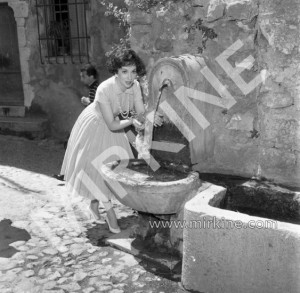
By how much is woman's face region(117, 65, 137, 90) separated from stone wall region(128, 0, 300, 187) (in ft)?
1.67

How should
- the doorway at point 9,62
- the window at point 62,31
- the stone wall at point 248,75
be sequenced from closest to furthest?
the stone wall at point 248,75, the window at point 62,31, the doorway at point 9,62

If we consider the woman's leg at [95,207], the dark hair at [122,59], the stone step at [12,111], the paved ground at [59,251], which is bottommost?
the paved ground at [59,251]

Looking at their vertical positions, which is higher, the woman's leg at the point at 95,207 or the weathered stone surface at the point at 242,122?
the weathered stone surface at the point at 242,122

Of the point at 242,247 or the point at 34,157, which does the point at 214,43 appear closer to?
the point at 242,247

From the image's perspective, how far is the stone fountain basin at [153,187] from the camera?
293 cm

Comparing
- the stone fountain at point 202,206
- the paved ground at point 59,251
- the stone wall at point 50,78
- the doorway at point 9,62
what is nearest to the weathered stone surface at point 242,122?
the stone fountain at point 202,206

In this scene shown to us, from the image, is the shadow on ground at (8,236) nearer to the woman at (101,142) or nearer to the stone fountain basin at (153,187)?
the woman at (101,142)

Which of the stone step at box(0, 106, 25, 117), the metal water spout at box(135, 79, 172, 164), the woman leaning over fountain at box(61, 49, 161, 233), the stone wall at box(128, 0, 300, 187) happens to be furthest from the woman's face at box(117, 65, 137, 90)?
the stone step at box(0, 106, 25, 117)

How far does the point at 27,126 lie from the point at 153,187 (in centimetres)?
480

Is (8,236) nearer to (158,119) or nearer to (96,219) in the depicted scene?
(96,219)

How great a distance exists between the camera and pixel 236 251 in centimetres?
254

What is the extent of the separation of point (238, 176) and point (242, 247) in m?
0.95

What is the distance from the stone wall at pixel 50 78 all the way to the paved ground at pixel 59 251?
2.29 meters

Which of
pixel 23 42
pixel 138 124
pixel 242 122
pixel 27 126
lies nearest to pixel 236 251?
pixel 242 122
